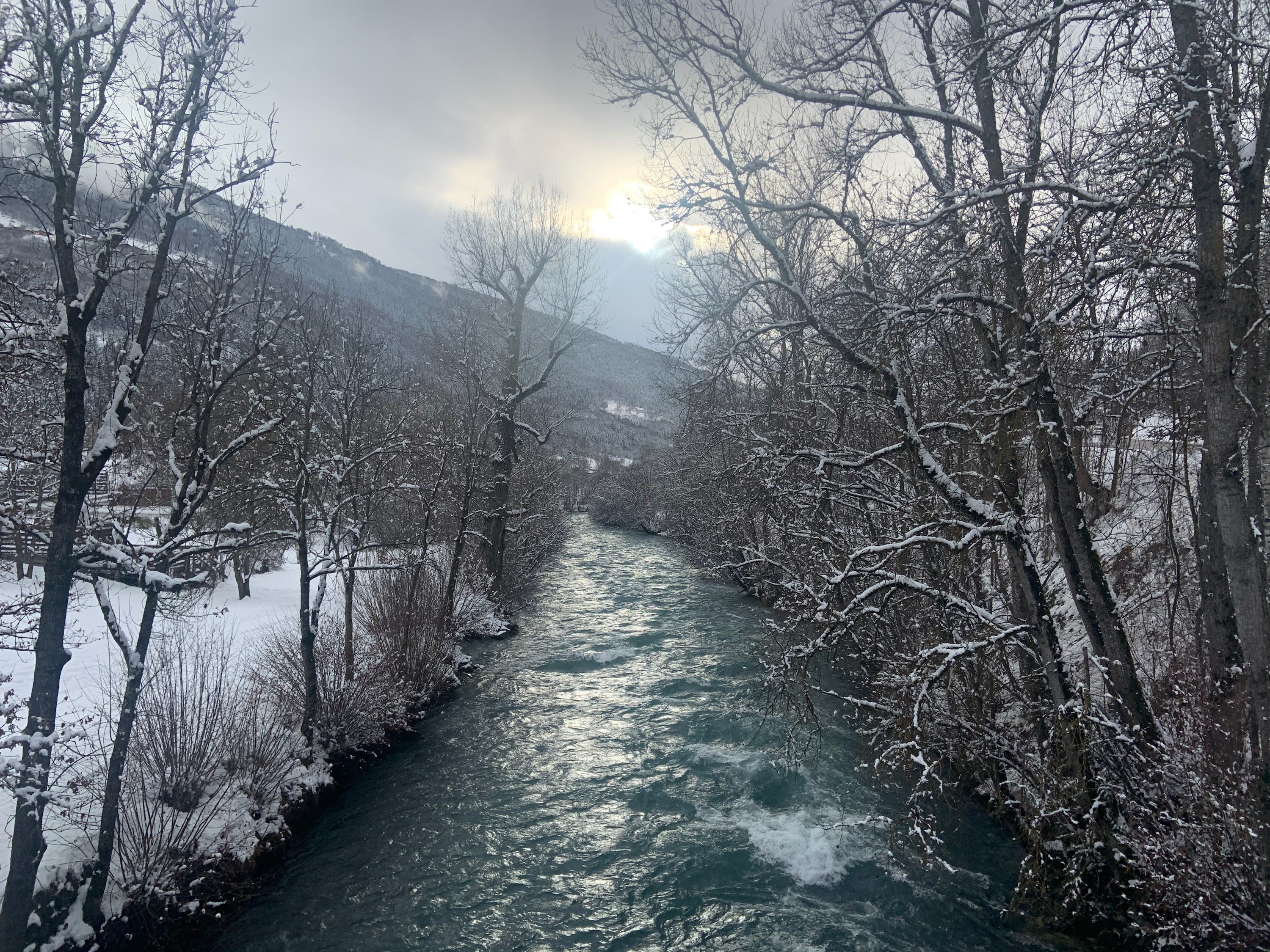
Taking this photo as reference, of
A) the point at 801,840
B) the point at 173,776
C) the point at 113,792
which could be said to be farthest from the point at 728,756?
the point at 113,792

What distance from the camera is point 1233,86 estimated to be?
5.62 meters

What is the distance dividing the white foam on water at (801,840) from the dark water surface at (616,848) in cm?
2

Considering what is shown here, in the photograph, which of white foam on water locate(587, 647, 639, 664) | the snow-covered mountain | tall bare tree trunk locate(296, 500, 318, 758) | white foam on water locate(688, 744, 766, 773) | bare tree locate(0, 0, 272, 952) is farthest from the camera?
the snow-covered mountain

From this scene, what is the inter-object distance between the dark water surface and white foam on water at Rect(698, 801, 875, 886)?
0.07 feet

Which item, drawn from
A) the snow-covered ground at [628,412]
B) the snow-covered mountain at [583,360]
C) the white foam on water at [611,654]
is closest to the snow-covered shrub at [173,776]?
the white foam on water at [611,654]

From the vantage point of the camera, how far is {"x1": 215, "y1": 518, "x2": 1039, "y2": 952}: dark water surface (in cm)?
586

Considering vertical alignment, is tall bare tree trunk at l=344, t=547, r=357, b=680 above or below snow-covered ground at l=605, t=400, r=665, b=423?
below

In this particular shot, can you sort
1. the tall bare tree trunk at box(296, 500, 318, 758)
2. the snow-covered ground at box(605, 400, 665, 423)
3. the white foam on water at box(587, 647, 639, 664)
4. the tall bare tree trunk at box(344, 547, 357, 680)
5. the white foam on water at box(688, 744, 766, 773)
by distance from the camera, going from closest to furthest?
the tall bare tree trunk at box(296, 500, 318, 758)
the white foam on water at box(688, 744, 766, 773)
the tall bare tree trunk at box(344, 547, 357, 680)
the white foam on water at box(587, 647, 639, 664)
the snow-covered ground at box(605, 400, 665, 423)

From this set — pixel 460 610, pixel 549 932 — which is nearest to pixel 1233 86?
pixel 549 932

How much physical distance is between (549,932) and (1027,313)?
7.15 metres

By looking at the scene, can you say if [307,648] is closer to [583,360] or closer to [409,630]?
[409,630]

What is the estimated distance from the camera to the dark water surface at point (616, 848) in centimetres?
586

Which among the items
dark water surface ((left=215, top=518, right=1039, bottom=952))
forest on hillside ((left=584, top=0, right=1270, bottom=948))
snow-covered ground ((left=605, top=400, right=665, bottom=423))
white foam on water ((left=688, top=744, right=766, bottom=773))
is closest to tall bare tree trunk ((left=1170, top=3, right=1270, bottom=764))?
forest on hillside ((left=584, top=0, right=1270, bottom=948))

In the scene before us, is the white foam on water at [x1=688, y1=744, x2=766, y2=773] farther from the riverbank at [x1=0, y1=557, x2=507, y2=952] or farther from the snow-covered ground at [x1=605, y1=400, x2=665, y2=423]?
the snow-covered ground at [x1=605, y1=400, x2=665, y2=423]
